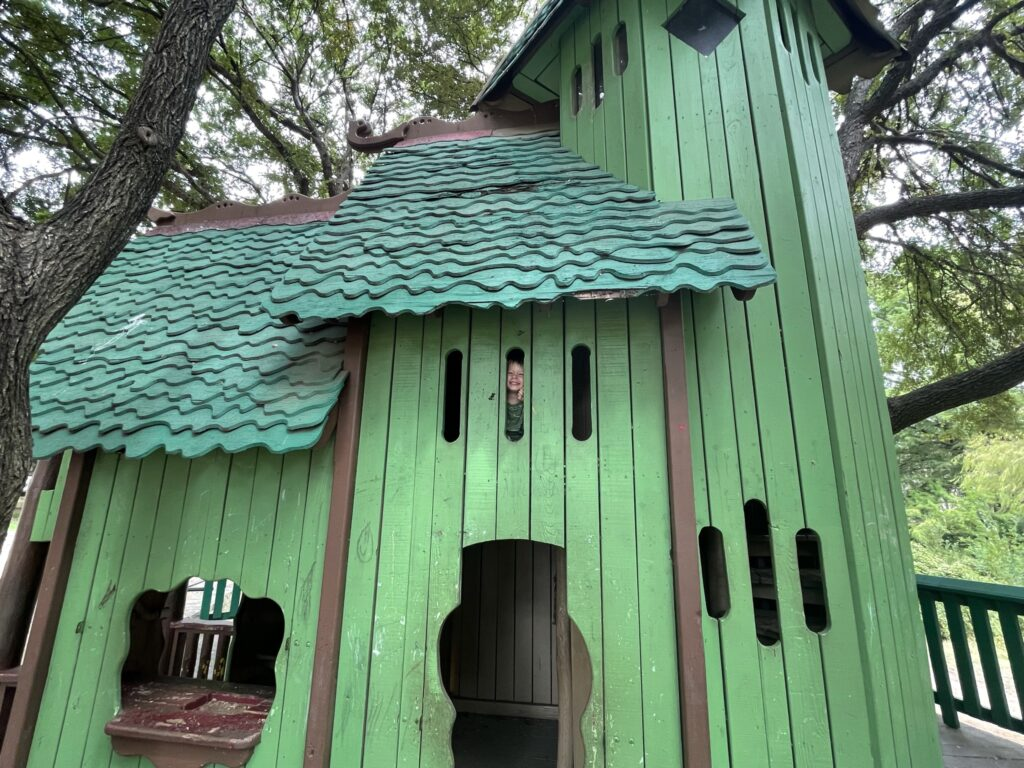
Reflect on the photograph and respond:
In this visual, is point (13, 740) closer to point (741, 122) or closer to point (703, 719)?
point (703, 719)

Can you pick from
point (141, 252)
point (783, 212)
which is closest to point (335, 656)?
point (783, 212)

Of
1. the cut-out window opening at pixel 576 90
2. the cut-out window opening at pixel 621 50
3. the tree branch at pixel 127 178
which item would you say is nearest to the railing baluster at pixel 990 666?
the cut-out window opening at pixel 621 50

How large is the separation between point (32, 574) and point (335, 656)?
2526 millimetres

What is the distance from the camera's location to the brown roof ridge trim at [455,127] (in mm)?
4469

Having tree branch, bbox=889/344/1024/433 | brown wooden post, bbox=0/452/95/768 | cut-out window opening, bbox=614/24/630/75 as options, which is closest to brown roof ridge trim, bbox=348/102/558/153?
cut-out window opening, bbox=614/24/630/75

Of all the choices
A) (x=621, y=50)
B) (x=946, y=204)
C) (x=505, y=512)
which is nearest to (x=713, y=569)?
(x=505, y=512)

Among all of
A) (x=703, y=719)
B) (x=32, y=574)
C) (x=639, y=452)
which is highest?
(x=639, y=452)

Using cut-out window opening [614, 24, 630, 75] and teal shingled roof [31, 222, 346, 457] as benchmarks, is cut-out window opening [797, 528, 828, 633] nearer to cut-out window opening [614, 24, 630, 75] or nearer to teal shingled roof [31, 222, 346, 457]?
teal shingled roof [31, 222, 346, 457]

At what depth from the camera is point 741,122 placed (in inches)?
128

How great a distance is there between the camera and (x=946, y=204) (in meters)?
5.97

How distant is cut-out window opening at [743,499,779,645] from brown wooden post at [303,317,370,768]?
2.17m

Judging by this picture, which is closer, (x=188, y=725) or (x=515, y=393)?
(x=188, y=725)

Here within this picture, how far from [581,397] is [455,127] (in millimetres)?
3197

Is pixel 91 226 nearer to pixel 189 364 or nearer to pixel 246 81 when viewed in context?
pixel 189 364
